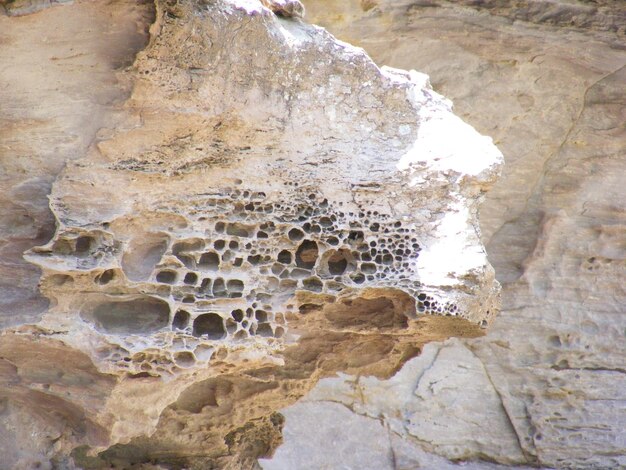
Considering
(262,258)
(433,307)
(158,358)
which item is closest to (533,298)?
(433,307)

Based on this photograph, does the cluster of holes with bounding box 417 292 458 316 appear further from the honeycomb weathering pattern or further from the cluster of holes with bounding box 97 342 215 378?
the cluster of holes with bounding box 97 342 215 378

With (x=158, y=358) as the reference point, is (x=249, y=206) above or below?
above

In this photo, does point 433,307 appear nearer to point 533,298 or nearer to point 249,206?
point 249,206

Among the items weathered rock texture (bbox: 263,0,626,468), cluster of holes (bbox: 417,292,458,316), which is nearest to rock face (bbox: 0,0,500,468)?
cluster of holes (bbox: 417,292,458,316)

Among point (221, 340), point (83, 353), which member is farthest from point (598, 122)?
point (83, 353)

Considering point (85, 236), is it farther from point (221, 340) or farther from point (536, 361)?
point (536, 361)

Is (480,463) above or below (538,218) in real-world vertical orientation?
below

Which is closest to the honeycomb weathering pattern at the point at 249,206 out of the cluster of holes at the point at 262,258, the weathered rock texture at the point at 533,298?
the cluster of holes at the point at 262,258

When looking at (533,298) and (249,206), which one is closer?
(249,206)
